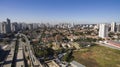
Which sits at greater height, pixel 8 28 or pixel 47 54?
pixel 8 28

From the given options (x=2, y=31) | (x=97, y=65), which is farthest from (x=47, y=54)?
(x=2, y=31)

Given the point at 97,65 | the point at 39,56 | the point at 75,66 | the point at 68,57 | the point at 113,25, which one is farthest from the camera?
the point at 113,25

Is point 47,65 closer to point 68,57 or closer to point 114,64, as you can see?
point 68,57

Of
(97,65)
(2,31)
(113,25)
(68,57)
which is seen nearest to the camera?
(97,65)

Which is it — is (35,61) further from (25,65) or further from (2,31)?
(2,31)

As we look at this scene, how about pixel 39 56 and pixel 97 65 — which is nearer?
pixel 97 65

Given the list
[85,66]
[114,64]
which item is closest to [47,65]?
[85,66]

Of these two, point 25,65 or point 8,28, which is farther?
point 8,28

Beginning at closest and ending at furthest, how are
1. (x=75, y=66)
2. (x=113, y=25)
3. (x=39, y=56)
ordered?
(x=75, y=66) → (x=39, y=56) → (x=113, y=25)

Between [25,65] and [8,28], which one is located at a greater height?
[8,28]
